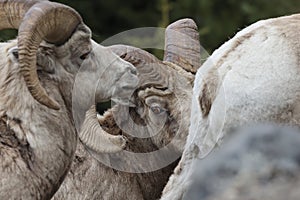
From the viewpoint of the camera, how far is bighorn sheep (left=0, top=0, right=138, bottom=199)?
4.86m

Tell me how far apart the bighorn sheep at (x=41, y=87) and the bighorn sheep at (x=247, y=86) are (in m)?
0.59

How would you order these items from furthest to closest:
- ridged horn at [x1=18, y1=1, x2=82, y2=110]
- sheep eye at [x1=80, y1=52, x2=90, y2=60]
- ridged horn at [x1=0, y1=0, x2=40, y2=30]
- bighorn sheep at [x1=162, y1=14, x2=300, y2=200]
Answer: sheep eye at [x1=80, y1=52, x2=90, y2=60]
ridged horn at [x1=0, y1=0, x2=40, y2=30]
bighorn sheep at [x1=162, y1=14, x2=300, y2=200]
ridged horn at [x1=18, y1=1, x2=82, y2=110]

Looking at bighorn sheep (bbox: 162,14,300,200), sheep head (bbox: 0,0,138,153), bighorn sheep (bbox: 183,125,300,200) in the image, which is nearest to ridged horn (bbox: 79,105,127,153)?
sheep head (bbox: 0,0,138,153)

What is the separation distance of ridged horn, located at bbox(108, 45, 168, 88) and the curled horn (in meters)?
1.37

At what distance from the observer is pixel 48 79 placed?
528 centimetres

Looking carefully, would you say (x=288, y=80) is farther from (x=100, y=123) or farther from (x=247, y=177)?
(x=247, y=177)

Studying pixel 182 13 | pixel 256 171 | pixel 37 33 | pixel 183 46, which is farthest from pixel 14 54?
pixel 182 13

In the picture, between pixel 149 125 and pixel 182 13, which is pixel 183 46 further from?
pixel 182 13

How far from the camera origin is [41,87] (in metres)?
4.88

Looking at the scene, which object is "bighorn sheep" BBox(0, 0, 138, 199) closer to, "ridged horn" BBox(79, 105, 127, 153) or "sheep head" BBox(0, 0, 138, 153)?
"sheep head" BBox(0, 0, 138, 153)

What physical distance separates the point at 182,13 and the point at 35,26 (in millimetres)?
14757

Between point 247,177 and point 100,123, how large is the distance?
192 inches

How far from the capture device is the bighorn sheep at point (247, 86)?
496 cm

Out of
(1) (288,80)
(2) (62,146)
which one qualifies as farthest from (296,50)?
(2) (62,146)
